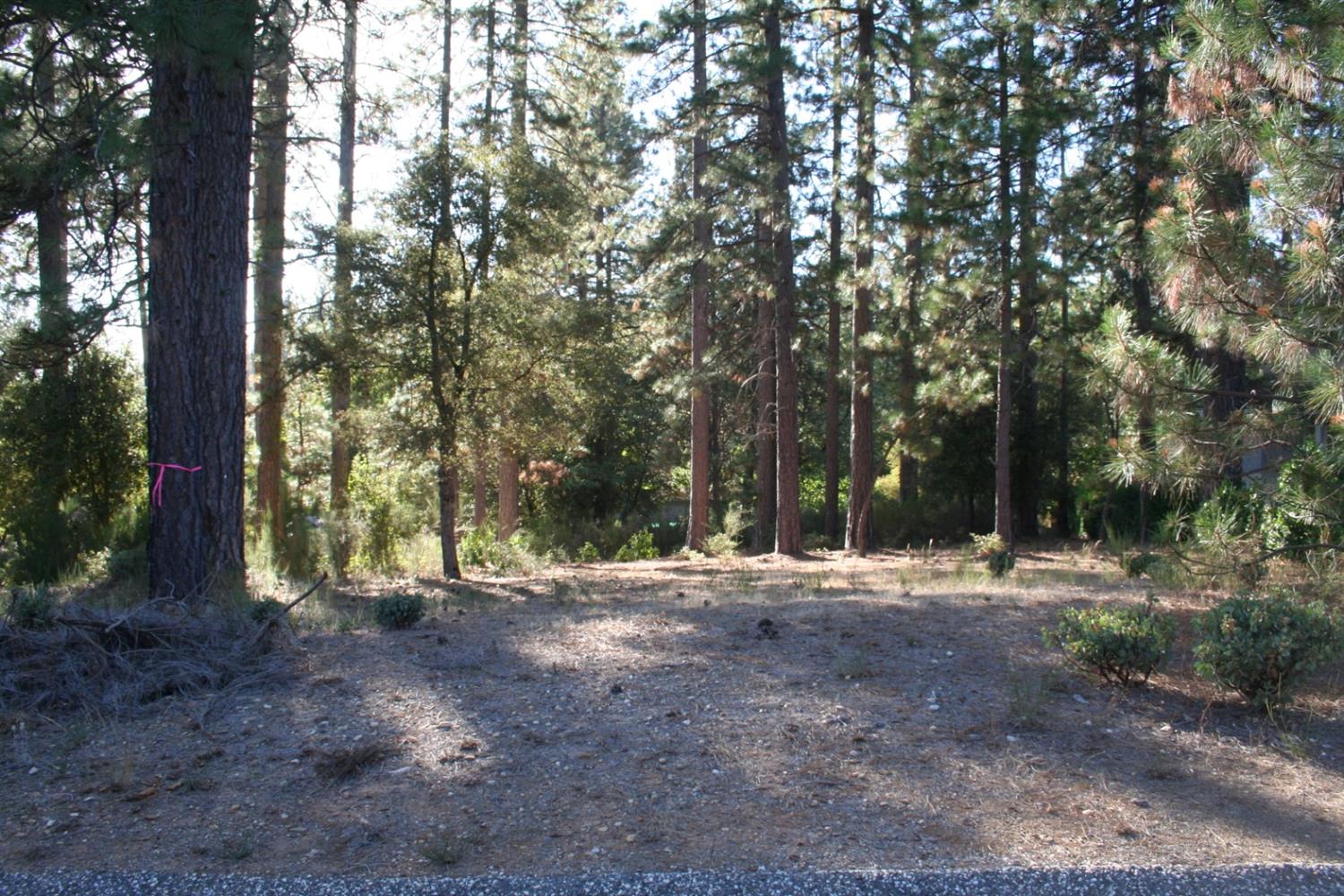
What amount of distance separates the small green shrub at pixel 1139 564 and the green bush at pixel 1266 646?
4.55 m

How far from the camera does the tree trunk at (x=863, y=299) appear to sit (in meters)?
15.8

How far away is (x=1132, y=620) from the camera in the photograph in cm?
623

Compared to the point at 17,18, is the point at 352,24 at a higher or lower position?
higher

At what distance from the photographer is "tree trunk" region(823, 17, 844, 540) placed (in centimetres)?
1742

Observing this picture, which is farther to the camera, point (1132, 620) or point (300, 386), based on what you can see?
point (300, 386)

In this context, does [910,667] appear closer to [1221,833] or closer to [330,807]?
[1221,833]

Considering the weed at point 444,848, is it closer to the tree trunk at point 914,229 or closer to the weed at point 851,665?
the weed at point 851,665

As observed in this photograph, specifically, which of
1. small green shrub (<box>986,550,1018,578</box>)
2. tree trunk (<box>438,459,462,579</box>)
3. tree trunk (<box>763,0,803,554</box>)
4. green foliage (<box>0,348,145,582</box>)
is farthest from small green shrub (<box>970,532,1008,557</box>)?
green foliage (<box>0,348,145,582</box>)

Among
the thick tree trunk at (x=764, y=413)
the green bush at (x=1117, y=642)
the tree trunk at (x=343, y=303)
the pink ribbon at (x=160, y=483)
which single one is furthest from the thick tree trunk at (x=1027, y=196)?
the pink ribbon at (x=160, y=483)

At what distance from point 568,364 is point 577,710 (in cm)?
819

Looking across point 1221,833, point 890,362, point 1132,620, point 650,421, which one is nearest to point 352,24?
point 1132,620

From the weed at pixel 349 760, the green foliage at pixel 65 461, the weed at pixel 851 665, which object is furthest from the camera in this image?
the green foliage at pixel 65 461

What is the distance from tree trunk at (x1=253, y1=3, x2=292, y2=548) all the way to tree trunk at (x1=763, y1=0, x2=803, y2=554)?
7.82 meters

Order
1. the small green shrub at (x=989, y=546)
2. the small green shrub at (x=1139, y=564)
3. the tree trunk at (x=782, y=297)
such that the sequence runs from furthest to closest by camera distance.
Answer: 1. the tree trunk at (x=782, y=297)
2. the small green shrub at (x=989, y=546)
3. the small green shrub at (x=1139, y=564)
